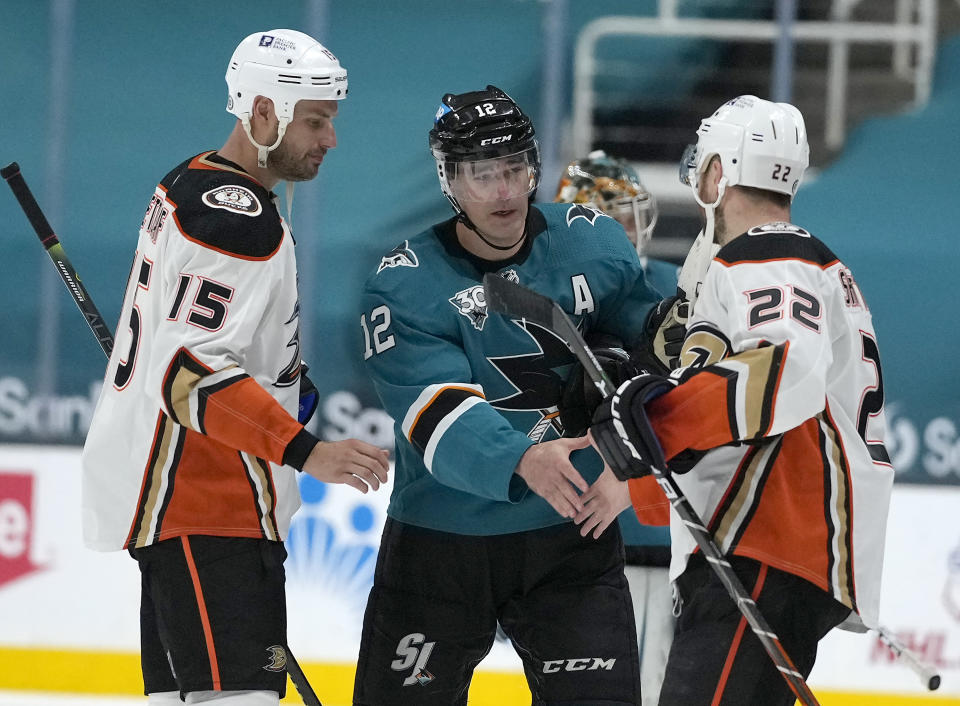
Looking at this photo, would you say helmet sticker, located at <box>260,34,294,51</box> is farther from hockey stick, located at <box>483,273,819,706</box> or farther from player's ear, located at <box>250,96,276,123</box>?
hockey stick, located at <box>483,273,819,706</box>

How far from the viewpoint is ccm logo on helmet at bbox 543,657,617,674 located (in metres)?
2.06

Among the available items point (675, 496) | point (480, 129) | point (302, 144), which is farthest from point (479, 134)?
point (675, 496)

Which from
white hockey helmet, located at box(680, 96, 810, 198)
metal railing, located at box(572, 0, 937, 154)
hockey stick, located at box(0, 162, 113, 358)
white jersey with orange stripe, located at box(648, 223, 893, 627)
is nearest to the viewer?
white jersey with orange stripe, located at box(648, 223, 893, 627)

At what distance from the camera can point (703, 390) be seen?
1664 millimetres

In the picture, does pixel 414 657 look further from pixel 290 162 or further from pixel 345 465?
pixel 290 162

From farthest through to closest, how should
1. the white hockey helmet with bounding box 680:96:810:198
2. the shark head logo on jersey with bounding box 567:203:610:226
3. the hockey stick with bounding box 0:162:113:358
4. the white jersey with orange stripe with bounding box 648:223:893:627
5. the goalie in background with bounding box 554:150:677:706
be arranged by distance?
the goalie in background with bounding box 554:150:677:706 → the hockey stick with bounding box 0:162:113:358 → the shark head logo on jersey with bounding box 567:203:610:226 → the white hockey helmet with bounding box 680:96:810:198 → the white jersey with orange stripe with bounding box 648:223:893:627

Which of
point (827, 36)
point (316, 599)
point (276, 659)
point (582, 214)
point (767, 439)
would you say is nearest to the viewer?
point (767, 439)

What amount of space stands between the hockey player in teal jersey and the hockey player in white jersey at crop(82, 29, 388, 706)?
0.18 meters

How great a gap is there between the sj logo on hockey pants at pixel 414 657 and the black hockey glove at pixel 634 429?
535mm

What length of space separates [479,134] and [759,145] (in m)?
0.45

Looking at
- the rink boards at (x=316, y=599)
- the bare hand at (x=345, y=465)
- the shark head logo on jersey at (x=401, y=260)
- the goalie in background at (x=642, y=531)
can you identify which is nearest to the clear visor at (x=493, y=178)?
the shark head logo on jersey at (x=401, y=260)

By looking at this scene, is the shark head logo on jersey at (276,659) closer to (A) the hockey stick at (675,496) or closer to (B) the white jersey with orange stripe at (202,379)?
(B) the white jersey with orange stripe at (202,379)

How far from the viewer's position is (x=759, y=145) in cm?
183

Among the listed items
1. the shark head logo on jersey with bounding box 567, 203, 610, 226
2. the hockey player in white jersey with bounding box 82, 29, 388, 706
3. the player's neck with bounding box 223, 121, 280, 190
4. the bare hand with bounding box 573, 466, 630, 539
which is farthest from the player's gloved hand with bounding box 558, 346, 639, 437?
the player's neck with bounding box 223, 121, 280, 190
